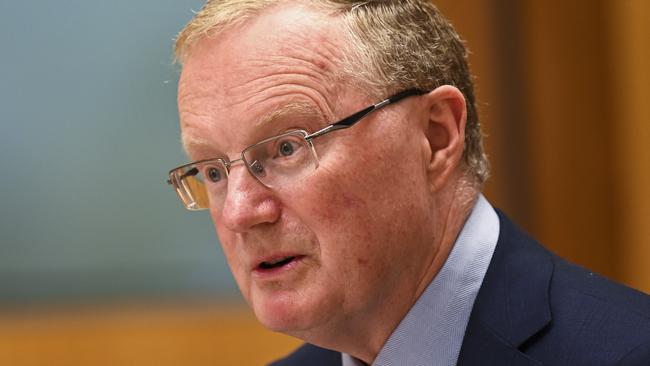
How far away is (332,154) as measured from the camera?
163 cm

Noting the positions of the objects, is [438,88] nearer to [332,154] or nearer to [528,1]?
[332,154]

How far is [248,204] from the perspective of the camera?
162 cm

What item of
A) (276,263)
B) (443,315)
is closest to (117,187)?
(276,263)

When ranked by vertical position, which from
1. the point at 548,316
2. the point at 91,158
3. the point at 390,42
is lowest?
the point at 548,316

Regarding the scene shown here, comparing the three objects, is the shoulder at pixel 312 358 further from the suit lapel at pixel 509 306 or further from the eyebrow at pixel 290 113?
the eyebrow at pixel 290 113

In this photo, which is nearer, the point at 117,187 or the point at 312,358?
the point at 312,358

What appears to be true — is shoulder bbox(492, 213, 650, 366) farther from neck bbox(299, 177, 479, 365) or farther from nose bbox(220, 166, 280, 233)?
nose bbox(220, 166, 280, 233)

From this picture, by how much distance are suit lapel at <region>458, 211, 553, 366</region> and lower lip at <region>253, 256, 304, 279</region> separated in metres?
0.32

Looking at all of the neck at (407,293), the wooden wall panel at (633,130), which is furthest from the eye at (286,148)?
the wooden wall panel at (633,130)

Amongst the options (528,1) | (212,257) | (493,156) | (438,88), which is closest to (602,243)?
(493,156)

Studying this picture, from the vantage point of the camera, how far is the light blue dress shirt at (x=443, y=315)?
1.68 m

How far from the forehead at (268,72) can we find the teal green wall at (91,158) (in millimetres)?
2074

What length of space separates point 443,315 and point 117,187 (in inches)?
91.6

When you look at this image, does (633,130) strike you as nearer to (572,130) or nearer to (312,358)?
(572,130)
